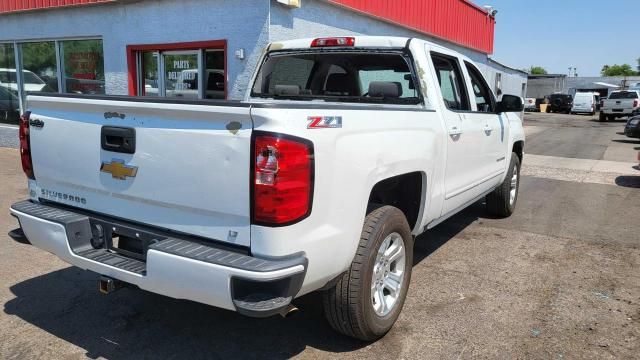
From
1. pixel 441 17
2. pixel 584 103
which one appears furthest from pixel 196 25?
pixel 584 103

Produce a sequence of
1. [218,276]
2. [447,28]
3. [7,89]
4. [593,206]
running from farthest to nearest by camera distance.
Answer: [447,28]
[7,89]
[593,206]
[218,276]

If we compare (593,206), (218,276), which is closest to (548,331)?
(218,276)

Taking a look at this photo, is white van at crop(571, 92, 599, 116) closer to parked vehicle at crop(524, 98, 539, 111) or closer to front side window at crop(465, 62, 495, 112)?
parked vehicle at crop(524, 98, 539, 111)

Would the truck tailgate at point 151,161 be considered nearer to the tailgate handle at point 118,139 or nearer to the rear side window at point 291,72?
the tailgate handle at point 118,139

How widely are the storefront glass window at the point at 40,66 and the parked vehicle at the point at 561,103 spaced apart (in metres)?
41.8

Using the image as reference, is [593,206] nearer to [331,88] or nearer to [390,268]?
[331,88]

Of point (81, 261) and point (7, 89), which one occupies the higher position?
point (7, 89)

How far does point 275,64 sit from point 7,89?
11.1 metres

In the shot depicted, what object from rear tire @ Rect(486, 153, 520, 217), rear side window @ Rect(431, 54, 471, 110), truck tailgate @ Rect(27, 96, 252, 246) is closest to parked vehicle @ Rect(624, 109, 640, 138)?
rear tire @ Rect(486, 153, 520, 217)

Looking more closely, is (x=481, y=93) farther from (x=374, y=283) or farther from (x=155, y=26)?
(x=155, y=26)

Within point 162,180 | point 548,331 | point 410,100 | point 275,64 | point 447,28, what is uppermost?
point 447,28

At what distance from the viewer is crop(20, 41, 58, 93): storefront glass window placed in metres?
11.7

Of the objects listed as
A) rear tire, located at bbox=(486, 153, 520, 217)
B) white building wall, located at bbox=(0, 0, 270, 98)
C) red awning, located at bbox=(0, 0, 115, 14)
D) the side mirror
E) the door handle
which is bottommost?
rear tire, located at bbox=(486, 153, 520, 217)

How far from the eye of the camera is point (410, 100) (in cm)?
411
